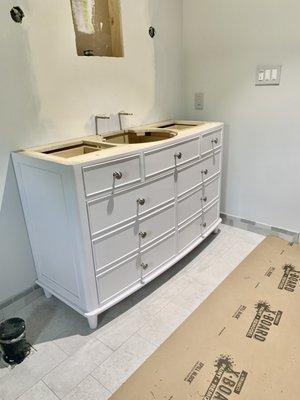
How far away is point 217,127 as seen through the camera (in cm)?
212

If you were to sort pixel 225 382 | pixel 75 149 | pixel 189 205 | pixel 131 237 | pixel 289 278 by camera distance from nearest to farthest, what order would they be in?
pixel 225 382 < pixel 131 237 < pixel 75 149 < pixel 289 278 < pixel 189 205

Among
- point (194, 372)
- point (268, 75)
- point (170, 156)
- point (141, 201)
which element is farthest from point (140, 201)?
point (268, 75)

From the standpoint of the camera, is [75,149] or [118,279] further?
[75,149]

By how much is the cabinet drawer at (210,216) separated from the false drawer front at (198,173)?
0.84ft

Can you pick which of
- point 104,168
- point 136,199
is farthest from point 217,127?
point 104,168

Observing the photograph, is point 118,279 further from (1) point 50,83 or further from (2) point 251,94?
(2) point 251,94

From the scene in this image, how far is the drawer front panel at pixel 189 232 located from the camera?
201cm

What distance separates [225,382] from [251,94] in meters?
1.83

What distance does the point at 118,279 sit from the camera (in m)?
1.63

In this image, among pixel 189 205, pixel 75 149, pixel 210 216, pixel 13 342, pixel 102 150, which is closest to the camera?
pixel 13 342

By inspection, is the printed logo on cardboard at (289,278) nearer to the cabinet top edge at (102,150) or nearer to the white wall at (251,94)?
the white wall at (251,94)

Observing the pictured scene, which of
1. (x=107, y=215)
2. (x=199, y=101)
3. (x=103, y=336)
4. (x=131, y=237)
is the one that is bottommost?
(x=103, y=336)

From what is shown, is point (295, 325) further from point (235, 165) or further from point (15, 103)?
point (15, 103)

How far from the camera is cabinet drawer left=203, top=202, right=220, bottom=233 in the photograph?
2.23 m
